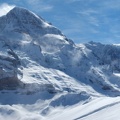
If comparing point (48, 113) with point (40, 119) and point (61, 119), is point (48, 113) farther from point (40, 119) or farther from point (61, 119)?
point (61, 119)

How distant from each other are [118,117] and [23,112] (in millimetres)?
114969

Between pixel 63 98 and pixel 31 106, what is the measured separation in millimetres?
13693

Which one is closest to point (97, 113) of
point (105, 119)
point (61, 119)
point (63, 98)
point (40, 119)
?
point (105, 119)

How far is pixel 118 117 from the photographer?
66.6 metres

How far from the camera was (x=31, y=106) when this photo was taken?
192 m

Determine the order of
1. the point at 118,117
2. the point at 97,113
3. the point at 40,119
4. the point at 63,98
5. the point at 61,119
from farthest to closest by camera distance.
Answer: the point at 63,98 < the point at 40,119 < the point at 61,119 < the point at 97,113 < the point at 118,117

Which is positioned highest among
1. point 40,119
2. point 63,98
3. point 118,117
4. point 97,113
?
point 63,98

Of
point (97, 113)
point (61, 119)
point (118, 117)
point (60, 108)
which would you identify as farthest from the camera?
point (60, 108)

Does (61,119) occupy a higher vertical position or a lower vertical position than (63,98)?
lower

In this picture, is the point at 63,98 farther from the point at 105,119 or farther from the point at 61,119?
the point at 105,119

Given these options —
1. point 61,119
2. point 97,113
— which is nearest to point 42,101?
point 61,119

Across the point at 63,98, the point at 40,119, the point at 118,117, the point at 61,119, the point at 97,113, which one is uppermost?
the point at 63,98

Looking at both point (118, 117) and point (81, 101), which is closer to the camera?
point (118, 117)

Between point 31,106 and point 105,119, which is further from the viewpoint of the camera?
point 31,106
